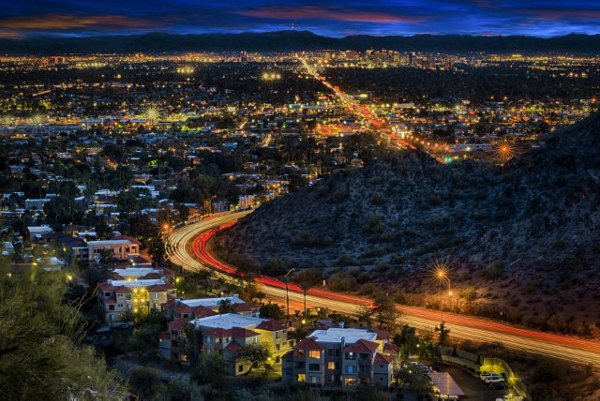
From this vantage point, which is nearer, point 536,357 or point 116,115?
point 536,357

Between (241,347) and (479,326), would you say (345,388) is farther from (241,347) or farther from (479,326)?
(479,326)

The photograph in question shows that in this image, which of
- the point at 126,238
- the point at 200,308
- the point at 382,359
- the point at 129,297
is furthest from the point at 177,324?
the point at 126,238

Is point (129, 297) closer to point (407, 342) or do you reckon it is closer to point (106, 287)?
point (106, 287)

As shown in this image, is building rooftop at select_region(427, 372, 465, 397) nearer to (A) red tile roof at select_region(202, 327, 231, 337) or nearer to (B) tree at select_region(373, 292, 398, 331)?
(B) tree at select_region(373, 292, 398, 331)

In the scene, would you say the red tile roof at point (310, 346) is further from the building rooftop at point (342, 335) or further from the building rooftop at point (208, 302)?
the building rooftop at point (208, 302)

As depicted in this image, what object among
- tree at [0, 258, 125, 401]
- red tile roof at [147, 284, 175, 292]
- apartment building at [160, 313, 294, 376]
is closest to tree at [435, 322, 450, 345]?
apartment building at [160, 313, 294, 376]

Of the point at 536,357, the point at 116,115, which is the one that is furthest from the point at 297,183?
the point at 116,115
